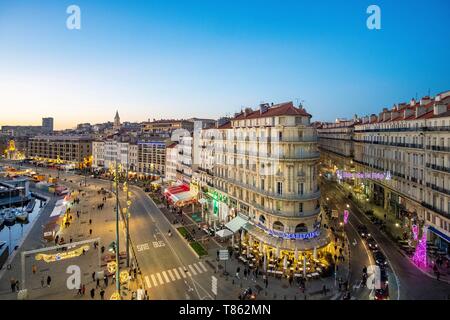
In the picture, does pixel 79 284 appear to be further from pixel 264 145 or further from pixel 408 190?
pixel 408 190

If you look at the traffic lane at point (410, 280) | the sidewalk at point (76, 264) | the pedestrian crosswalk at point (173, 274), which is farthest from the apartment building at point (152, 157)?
the traffic lane at point (410, 280)

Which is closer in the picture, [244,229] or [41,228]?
[244,229]

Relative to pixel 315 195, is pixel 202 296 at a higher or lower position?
lower

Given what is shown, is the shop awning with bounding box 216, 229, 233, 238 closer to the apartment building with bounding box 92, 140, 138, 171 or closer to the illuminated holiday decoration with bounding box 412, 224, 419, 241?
the illuminated holiday decoration with bounding box 412, 224, 419, 241

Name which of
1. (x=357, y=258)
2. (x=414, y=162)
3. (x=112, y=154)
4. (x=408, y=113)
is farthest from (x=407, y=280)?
(x=112, y=154)

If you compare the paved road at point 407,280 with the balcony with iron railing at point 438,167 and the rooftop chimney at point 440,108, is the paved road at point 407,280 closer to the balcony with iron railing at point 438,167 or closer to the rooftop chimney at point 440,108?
the balcony with iron railing at point 438,167

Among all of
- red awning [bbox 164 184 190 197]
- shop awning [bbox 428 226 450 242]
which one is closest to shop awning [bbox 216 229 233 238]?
red awning [bbox 164 184 190 197]
